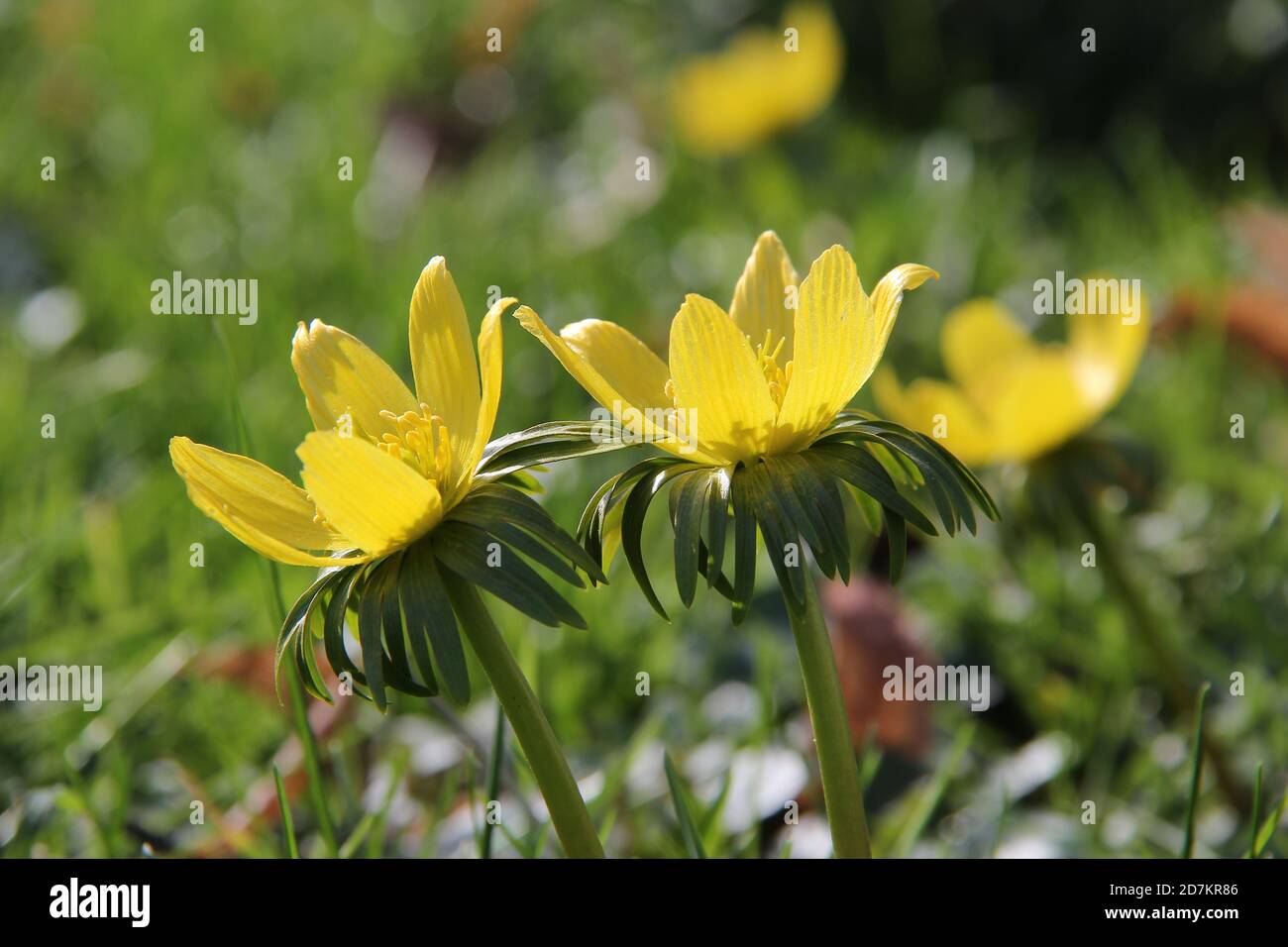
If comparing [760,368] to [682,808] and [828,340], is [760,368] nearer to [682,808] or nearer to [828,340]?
[828,340]

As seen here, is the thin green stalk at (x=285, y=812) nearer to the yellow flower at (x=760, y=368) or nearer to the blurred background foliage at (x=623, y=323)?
the blurred background foliage at (x=623, y=323)

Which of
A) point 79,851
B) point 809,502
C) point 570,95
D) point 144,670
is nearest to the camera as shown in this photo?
point 809,502

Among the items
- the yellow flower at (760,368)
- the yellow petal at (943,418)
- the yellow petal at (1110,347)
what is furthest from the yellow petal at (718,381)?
the yellow petal at (1110,347)

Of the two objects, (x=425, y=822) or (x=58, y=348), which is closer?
(x=425, y=822)

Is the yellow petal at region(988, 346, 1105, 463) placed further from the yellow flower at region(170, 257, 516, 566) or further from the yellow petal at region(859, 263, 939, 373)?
the yellow flower at region(170, 257, 516, 566)

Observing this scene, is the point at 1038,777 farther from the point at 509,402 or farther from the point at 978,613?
the point at 509,402
